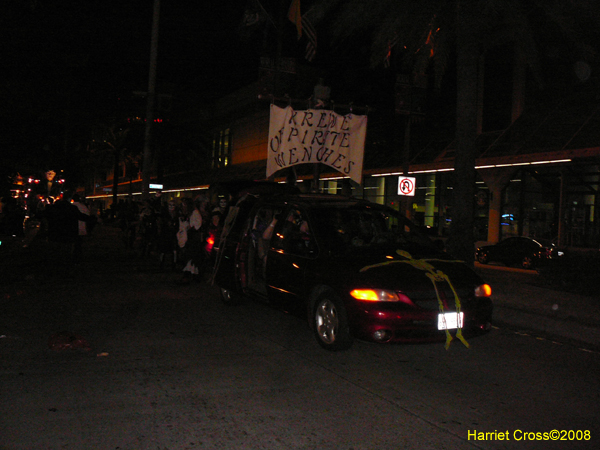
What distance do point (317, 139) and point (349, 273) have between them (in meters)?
7.12

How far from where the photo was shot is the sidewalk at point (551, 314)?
303 inches

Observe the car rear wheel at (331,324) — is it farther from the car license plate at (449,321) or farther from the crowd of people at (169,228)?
the crowd of people at (169,228)

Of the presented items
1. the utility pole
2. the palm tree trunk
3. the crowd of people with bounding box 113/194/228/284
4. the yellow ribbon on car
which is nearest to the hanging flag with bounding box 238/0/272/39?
the utility pole

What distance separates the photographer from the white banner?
42.0 feet

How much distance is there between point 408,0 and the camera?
1214cm

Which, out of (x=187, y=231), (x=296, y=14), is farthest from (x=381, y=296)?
(x=296, y=14)

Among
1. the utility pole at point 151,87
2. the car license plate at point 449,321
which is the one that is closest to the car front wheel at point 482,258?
the utility pole at point 151,87

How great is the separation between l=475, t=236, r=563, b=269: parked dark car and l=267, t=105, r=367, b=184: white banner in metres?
11.0

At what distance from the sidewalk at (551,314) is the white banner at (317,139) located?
4.42 meters

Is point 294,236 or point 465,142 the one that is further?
point 465,142

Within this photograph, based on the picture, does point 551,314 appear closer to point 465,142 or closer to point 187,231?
point 465,142

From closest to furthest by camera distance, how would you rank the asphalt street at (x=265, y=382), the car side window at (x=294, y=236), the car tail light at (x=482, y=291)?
the asphalt street at (x=265, y=382) < the car tail light at (x=482, y=291) < the car side window at (x=294, y=236)

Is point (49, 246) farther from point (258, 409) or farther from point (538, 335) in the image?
point (538, 335)

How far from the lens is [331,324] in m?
6.34
